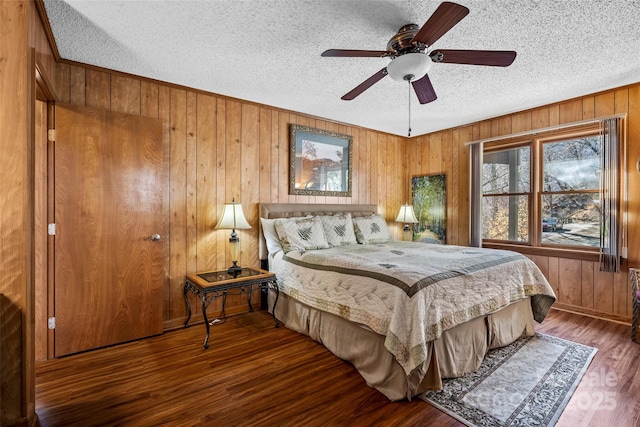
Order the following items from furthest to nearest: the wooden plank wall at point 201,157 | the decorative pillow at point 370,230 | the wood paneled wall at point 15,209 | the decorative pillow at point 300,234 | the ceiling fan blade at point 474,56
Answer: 1. the decorative pillow at point 370,230
2. the decorative pillow at point 300,234
3. the wooden plank wall at point 201,157
4. the ceiling fan blade at point 474,56
5. the wood paneled wall at point 15,209

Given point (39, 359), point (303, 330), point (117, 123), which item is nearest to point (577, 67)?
point (303, 330)

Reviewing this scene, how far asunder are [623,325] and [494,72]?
294 centimetres

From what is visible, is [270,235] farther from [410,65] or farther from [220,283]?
[410,65]

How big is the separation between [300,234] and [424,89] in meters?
1.91

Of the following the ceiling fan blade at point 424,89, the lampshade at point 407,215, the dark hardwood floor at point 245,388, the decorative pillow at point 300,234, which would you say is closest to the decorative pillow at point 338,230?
the decorative pillow at point 300,234

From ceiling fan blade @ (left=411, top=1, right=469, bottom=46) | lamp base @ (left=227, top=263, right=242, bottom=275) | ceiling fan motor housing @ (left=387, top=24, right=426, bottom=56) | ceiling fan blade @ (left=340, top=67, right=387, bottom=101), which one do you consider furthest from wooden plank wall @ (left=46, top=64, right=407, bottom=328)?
ceiling fan blade @ (left=411, top=1, right=469, bottom=46)

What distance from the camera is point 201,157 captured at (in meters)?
3.32

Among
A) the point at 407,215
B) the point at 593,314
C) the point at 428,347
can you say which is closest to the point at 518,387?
the point at 428,347

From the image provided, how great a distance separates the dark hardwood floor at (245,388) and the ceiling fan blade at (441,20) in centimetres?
226

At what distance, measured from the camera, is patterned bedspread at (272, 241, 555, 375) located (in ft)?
6.26

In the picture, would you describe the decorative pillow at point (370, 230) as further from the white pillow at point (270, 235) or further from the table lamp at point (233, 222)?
the table lamp at point (233, 222)

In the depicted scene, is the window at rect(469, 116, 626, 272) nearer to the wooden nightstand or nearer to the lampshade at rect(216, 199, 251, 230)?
the wooden nightstand

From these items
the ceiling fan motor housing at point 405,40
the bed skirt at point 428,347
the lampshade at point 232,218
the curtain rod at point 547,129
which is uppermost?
the ceiling fan motor housing at point 405,40

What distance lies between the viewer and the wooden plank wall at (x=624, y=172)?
3.15m
